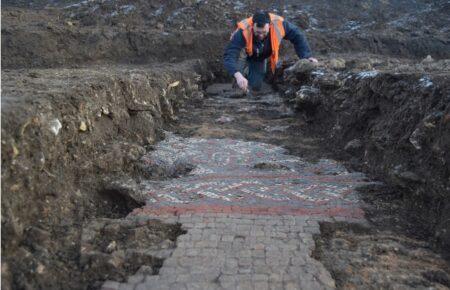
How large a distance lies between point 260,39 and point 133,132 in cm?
287

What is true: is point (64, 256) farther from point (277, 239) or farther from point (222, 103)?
point (222, 103)


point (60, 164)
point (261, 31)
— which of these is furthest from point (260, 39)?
point (60, 164)

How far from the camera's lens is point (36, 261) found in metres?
3.15

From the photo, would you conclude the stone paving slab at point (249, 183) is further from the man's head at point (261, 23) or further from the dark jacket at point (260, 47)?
the man's head at point (261, 23)

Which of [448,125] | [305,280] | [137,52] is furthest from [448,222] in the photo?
[137,52]

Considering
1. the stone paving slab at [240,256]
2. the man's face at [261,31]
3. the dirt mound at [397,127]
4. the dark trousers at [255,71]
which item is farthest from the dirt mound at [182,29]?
the stone paving slab at [240,256]

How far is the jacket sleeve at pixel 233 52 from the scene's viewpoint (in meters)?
7.62

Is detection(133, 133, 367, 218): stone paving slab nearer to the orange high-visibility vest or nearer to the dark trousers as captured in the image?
the orange high-visibility vest

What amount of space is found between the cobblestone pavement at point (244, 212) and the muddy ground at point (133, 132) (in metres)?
0.19

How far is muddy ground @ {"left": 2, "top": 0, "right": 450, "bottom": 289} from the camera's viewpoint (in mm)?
3393

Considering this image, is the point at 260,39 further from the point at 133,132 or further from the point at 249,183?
the point at 249,183

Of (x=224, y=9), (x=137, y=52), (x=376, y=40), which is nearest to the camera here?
(x=137, y=52)

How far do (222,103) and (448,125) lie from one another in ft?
23.6

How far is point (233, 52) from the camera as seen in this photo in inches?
304
